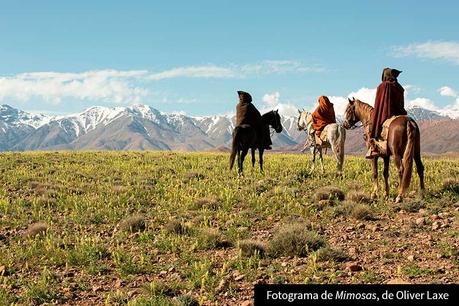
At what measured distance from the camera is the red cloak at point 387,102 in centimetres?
1379

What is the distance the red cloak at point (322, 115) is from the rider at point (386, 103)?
6156mm

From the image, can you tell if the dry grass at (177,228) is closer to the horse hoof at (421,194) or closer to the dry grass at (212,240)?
the dry grass at (212,240)

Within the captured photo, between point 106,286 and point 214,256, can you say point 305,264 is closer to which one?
point 214,256

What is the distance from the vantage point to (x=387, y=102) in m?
→ 13.8

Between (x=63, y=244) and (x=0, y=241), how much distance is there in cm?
194

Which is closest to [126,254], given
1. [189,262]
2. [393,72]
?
A: [189,262]

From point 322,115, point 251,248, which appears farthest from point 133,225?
point 322,115

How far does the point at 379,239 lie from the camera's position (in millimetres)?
9875

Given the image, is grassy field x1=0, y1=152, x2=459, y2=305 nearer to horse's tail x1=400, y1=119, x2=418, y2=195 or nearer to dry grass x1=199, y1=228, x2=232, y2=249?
dry grass x1=199, y1=228, x2=232, y2=249

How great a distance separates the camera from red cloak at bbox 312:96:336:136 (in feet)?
67.2

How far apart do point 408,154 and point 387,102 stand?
2009 millimetres

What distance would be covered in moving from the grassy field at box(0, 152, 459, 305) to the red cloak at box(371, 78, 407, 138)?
2.37 metres

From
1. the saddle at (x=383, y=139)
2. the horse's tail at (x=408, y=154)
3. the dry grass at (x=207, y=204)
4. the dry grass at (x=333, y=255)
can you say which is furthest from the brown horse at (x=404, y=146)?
the dry grass at (x=207, y=204)

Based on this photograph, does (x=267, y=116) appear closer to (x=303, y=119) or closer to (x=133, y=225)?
(x=303, y=119)
